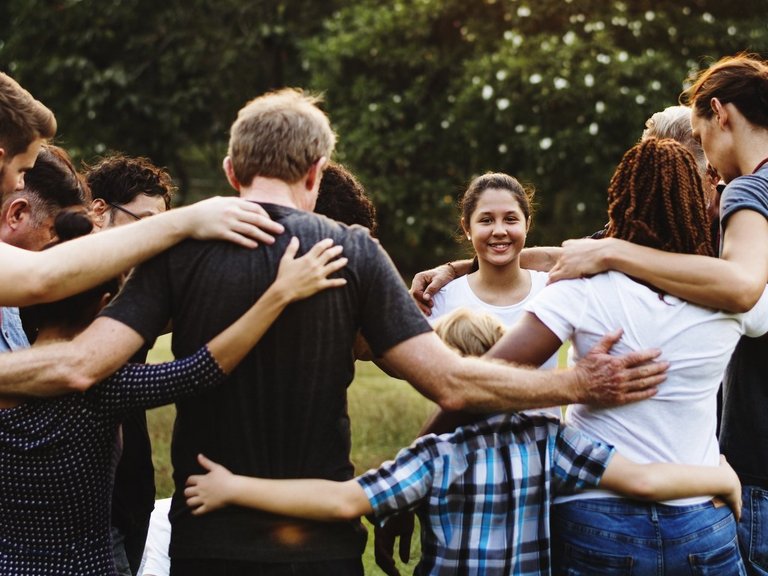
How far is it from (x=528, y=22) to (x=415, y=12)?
2504 mm

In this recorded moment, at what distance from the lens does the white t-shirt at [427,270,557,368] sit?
16.2 feet

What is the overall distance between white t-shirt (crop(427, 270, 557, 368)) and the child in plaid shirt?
2043 mm

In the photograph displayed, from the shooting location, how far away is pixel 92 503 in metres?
2.88

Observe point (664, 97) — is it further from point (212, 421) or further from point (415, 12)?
point (212, 421)

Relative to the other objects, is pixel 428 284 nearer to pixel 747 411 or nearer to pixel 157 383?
pixel 747 411

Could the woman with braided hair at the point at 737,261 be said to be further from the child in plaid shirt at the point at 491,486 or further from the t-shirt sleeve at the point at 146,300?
the t-shirt sleeve at the point at 146,300

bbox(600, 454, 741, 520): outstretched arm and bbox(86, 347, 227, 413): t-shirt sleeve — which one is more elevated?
bbox(86, 347, 227, 413): t-shirt sleeve

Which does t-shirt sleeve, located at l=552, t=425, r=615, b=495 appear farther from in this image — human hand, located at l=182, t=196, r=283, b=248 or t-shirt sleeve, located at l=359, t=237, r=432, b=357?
human hand, located at l=182, t=196, r=283, b=248

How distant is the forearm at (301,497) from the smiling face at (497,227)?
99.9 inches

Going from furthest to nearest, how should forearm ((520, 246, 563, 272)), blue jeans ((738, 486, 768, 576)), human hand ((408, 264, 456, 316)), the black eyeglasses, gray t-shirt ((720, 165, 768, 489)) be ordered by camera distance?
forearm ((520, 246, 563, 272)), human hand ((408, 264, 456, 316)), the black eyeglasses, gray t-shirt ((720, 165, 768, 489)), blue jeans ((738, 486, 768, 576))

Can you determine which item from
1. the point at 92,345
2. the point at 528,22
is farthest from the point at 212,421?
the point at 528,22

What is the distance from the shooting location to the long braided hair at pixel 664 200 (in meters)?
2.95

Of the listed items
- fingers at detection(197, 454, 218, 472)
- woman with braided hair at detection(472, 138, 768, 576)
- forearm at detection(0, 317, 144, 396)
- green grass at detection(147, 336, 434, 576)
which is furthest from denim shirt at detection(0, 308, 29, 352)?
green grass at detection(147, 336, 434, 576)

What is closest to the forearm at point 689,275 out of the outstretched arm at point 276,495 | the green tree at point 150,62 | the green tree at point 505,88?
the outstretched arm at point 276,495
